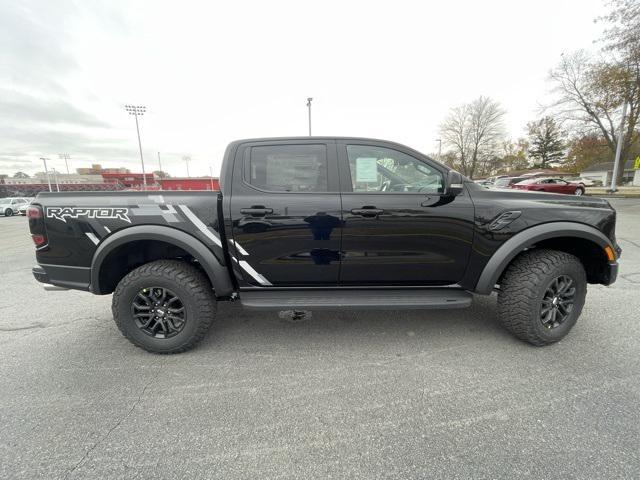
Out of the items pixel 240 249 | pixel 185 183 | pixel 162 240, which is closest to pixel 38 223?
pixel 162 240

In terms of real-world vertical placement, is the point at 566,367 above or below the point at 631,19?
below

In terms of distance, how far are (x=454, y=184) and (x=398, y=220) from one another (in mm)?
545

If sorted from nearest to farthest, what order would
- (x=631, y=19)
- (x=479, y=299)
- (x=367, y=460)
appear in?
(x=367, y=460) < (x=479, y=299) < (x=631, y=19)

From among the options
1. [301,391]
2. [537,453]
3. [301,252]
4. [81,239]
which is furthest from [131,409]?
[537,453]

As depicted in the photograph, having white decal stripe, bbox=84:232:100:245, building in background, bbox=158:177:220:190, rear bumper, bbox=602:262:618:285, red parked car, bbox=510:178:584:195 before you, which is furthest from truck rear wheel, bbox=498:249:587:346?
red parked car, bbox=510:178:584:195

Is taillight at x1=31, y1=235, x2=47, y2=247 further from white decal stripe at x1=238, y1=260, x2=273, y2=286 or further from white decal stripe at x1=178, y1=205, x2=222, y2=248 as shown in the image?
white decal stripe at x1=238, y1=260, x2=273, y2=286

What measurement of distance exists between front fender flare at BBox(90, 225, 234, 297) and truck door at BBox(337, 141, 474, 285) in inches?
45.7

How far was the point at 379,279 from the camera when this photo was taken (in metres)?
2.66

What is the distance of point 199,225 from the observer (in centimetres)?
247

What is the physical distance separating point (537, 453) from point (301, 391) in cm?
146

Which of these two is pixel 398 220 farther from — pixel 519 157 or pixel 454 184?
pixel 519 157

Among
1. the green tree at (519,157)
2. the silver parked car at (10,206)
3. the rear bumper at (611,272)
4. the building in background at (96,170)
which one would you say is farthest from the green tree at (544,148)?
the building in background at (96,170)

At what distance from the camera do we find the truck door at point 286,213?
249cm

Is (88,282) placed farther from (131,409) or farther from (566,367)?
(566,367)
